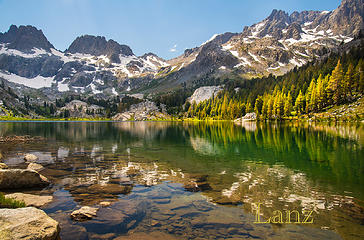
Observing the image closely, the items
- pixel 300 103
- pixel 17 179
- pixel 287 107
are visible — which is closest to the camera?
pixel 17 179

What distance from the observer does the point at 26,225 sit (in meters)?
7.55

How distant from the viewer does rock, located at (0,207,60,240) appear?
23.3ft

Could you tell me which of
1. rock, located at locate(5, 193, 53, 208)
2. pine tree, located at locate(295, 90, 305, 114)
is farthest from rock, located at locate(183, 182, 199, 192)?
pine tree, located at locate(295, 90, 305, 114)

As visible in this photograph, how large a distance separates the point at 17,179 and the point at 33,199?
13.2 ft

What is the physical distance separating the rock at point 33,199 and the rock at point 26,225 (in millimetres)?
5910

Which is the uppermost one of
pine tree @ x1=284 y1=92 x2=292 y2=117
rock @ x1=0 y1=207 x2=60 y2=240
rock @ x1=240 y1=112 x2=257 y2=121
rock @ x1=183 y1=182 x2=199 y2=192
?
pine tree @ x1=284 y1=92 x2=292 y2=117

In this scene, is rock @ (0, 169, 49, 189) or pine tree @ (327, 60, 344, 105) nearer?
rock @ (0, 169, 49, 189)

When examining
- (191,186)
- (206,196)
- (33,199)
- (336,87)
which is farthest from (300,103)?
(33,199)

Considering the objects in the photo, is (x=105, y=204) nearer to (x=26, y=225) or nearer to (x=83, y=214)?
(x=83, y=214)

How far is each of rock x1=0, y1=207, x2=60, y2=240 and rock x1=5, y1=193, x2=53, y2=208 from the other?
5.91 meters

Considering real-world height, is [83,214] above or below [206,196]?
above

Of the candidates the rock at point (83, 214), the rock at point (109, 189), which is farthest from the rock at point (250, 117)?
the rock at point (83, 214)

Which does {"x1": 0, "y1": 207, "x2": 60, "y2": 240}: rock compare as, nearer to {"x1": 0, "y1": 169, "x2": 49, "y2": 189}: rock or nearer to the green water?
the green water

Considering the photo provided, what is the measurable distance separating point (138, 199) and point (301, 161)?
23.8 metres
